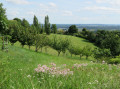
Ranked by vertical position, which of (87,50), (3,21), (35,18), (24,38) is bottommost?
(87,50)

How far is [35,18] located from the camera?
71.9m

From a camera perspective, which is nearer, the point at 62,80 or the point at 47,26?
the point at 62,80

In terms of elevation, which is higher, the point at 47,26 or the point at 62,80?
the point at 47,26

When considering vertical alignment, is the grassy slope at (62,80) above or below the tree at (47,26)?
below

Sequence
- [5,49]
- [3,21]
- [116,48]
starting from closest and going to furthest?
[3,21] < [5,49] < [116,48]

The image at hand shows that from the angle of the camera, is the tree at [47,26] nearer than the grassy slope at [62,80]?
No

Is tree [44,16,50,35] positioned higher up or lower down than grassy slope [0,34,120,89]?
higher up

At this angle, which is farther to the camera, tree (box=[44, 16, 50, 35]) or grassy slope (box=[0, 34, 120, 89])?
tree (box=[44, 16, 50, 35])

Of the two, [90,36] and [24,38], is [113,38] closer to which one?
[24,38]

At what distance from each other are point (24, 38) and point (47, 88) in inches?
1145

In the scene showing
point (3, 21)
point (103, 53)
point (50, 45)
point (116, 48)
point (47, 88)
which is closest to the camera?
point (47, 88)

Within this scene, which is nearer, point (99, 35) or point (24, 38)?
Answer: point (24, 38)

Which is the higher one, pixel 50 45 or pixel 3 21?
pixel 3 21

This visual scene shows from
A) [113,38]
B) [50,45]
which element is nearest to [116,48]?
[113,38]
